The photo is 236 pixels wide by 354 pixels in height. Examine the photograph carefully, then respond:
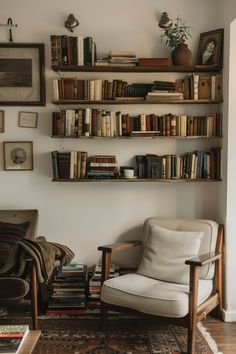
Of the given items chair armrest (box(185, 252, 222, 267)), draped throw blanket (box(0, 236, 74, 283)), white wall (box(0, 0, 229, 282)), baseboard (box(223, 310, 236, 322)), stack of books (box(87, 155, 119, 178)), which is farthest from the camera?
white wall (box(0, 0, 229, 282))

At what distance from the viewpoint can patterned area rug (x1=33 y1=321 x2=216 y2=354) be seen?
278cm

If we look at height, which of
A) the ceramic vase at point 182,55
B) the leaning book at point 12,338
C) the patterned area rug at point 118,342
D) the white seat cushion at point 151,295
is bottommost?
the patterned area rug at point 118,342

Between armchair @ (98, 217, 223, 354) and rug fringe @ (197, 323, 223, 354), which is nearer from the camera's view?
armchair @ (98, 217, 223, 354)

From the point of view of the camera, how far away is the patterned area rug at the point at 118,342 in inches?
109

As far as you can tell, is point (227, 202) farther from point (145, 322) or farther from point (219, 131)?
point (145, 322)

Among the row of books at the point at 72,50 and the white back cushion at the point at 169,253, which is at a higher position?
the row of books at the point at 72,50

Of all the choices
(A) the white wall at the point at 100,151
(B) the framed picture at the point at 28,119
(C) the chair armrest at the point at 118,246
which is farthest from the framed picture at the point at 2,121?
(C) the chair armrest at the point at 118,246

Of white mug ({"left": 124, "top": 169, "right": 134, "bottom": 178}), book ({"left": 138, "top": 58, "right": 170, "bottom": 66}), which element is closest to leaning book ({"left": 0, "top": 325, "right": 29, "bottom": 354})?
white mug ({"left": 124, "top": 169, "right": 134, "bottom": 178})

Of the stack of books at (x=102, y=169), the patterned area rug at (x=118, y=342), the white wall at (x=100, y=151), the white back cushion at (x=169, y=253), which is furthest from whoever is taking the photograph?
the white wall at (x=100, y=151)

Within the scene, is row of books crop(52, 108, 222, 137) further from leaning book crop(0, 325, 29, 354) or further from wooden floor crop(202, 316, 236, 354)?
leaning book crop(0, 325, 29, 354)

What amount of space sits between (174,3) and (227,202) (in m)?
1.79

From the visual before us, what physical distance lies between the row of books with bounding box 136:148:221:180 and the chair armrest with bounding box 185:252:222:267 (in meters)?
0.71

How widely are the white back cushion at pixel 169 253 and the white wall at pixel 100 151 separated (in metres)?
0.44

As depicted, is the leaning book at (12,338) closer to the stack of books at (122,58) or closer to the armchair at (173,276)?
the armchair at (173,276)
